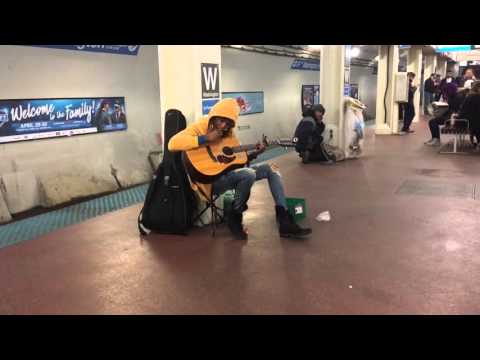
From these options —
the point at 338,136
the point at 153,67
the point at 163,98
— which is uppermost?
the point at 153,67

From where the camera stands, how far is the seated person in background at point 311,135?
6918 mm

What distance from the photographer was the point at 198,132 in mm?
3758

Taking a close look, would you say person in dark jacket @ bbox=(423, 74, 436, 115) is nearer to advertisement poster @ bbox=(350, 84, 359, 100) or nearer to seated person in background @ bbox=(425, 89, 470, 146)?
advertisement poster @ bbox=(350, 84, 359, 100)

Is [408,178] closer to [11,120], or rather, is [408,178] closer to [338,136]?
[338,136]

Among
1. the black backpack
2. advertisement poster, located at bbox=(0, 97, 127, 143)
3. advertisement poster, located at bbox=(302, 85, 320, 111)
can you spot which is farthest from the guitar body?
advertisement poster, located at bbox=(302, 85, 320, 111)

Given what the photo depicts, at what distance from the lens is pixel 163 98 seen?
450 centimetres

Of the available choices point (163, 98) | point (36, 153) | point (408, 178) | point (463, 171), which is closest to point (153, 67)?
point (36, 153)

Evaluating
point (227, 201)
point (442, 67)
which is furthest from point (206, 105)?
point (442, 67)

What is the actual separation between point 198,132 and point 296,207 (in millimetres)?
1213

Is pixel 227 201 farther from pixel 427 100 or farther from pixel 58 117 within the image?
pixel 427 100

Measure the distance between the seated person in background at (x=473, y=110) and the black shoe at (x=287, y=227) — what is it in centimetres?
568

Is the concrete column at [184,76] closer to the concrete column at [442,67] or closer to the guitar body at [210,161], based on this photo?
the guitar body at [210,161]
